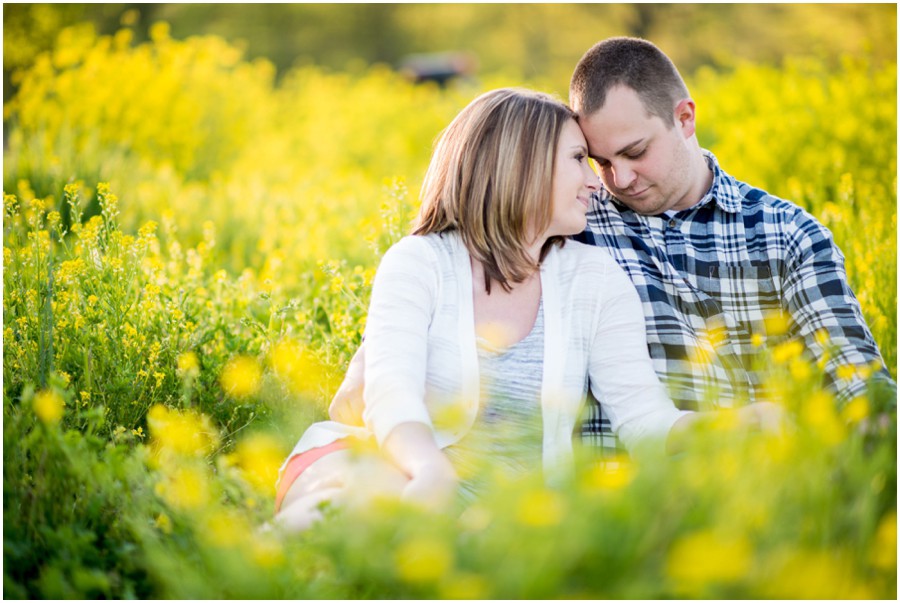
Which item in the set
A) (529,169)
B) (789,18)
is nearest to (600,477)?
(529,169)

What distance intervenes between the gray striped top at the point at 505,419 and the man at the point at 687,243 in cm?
33

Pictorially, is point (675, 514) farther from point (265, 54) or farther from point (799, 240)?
point (265, 54)

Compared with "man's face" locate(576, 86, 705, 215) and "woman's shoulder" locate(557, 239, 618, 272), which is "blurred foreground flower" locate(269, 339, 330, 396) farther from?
"man's face" locate(576, 86, 705, 215)

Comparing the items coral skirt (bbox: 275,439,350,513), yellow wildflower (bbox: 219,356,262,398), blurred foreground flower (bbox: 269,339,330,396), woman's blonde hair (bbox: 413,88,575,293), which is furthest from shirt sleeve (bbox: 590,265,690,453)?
yellow wildflower (bbox: 219,356,262,398)

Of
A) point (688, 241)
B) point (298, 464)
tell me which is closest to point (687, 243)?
point (688, 241)

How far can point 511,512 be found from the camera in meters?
1.32

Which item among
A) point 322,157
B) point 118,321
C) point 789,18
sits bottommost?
point 118,321

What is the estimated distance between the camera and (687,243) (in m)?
2.70

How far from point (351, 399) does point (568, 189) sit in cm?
84

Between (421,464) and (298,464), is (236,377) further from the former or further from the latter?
(421,464)

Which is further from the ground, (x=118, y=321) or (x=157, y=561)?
(x=118, y=321)

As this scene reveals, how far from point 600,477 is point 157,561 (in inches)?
28.7

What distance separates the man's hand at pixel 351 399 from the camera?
2354mm

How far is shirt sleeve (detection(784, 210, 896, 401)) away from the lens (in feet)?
7.67
